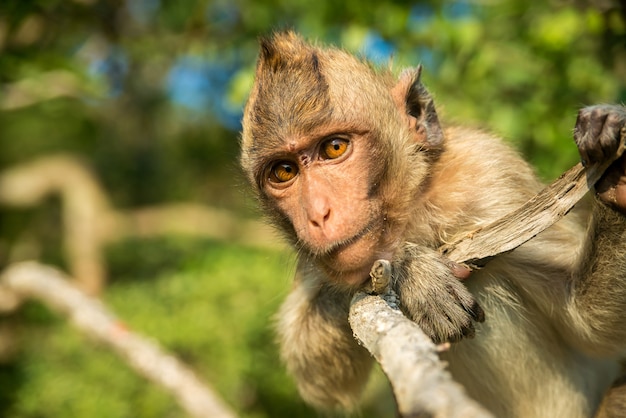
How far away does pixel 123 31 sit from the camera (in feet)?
30.7

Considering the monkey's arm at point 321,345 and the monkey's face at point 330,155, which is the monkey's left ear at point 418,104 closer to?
the monkey's face at point 330,155

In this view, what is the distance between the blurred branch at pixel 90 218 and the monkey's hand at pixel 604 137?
26.3ft

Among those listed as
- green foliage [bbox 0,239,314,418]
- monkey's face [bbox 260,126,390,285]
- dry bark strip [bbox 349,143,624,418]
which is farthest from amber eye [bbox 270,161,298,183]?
green foliage [bbox 0,239,314,418]

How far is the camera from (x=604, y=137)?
2598 mm

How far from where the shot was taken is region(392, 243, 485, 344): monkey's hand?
306cm

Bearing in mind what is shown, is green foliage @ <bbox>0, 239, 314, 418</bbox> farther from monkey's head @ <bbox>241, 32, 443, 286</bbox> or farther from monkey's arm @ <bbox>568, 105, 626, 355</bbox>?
monkey's arm @ <bbox>568, 105, 626, 355</bbox>

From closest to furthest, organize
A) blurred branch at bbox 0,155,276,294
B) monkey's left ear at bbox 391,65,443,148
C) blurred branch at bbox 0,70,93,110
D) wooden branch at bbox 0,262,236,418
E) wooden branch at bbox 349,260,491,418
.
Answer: wooden branch at bbox 349,260,491,418 → monkey's left ear at bbox 391,65,443,148 → wooden branch at bbox 0,262,236,418 → blurred branch at bbox 0,70,93,110 → blurred branch at bbox 0,155,276,294

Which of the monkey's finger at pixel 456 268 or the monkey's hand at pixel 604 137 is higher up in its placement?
the monkey's finger at pixel 456 268

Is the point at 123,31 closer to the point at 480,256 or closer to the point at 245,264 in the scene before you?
the point at 245,264

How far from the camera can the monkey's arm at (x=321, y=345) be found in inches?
159

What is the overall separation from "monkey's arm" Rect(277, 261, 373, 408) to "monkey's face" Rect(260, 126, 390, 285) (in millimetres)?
582

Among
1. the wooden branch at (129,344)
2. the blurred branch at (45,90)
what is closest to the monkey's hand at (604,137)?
the wooden branch at (129,344)

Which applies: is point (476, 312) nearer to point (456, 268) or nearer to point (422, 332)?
point (456, 268)

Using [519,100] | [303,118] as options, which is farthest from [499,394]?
[519,100]
